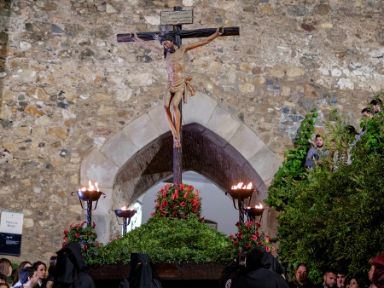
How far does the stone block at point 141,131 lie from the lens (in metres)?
8.56

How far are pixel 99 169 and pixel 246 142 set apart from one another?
182 cm

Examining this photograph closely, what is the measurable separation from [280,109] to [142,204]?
18.0 ft

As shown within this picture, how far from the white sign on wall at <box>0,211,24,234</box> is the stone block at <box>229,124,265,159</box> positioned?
2697 mm

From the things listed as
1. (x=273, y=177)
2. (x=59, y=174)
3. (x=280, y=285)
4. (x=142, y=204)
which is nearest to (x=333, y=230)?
(x=280, y=285)

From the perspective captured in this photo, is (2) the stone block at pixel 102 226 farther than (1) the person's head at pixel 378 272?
Yes

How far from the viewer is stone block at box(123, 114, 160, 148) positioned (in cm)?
856

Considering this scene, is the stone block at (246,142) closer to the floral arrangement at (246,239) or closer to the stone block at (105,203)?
the stone block at (105,203)

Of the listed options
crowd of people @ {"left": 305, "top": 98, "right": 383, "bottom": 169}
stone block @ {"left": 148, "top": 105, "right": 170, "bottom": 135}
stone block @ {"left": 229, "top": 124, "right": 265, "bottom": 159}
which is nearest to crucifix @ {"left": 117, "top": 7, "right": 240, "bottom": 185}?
crowd of people @ {"left": 305, "top": 98, "right": 383, "bottom": 169}

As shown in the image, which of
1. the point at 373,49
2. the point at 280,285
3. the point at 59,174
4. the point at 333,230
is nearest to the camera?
the point at 280,285

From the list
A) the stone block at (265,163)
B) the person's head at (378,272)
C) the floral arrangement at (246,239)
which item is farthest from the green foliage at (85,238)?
the stone block at (265,163)

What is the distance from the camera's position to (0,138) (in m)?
8.47

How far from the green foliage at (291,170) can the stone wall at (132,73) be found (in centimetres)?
38

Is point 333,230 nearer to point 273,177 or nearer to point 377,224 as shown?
point 377,224

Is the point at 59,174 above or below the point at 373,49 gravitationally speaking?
below
